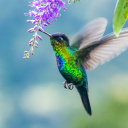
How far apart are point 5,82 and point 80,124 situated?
30283 mm

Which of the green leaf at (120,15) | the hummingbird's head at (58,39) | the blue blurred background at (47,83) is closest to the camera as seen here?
the green leaf at (120,15)

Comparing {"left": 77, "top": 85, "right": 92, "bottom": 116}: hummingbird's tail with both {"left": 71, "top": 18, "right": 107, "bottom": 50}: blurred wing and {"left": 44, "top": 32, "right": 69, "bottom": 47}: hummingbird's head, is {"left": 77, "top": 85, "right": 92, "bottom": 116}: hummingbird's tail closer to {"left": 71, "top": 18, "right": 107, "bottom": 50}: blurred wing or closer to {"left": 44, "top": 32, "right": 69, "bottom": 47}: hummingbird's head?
{"left": 71, "top": 18, "right": 107, "bottom": 50}: blurred wing

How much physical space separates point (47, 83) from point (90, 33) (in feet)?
87.7

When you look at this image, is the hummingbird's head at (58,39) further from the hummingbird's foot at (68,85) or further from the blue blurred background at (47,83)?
the blue blurred background at (47,83)

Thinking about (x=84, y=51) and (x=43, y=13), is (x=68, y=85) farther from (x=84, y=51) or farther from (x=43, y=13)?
(x=43, y=13)

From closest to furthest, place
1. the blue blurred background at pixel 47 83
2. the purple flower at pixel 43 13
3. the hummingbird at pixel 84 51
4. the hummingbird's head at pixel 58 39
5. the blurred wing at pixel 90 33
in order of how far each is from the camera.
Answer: the purple flower at pixel 43 13 < the hummingbird's head at pixel 58 39 < the hummingbird at pixel 84 51 < the blurred wing at pixel 90 33 < the blue blurred background at pixel 47 83

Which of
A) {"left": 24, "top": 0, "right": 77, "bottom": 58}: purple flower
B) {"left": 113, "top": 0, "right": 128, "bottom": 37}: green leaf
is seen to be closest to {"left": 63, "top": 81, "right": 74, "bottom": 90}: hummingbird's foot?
{"left": 24, "top": 0, "right": 77, "bottom": 58}: purple flower

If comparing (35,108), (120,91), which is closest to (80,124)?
(120,91)

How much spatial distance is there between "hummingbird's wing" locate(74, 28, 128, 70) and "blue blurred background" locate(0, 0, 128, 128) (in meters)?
8.36

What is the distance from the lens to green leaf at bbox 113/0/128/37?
5.51ft

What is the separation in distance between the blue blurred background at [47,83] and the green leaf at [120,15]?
9.16m

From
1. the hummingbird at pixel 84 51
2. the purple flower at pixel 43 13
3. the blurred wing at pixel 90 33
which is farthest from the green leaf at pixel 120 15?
the blurred wing at pixel 90 33

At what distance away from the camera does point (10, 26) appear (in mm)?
48844

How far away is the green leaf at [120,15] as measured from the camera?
5.51ft
